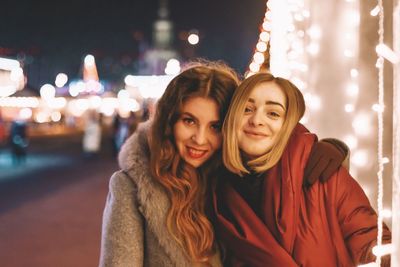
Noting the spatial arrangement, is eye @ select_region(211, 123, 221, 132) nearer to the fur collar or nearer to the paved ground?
the fur collar

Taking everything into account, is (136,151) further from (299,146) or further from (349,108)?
(349,108)

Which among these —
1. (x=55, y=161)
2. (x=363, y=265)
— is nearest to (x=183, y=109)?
(x=363, y=265)

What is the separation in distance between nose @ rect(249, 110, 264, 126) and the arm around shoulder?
1.91 feet

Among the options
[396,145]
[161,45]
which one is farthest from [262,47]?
[161,45]

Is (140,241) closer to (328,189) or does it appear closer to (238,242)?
(238,242)

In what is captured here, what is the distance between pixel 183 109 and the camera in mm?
2141

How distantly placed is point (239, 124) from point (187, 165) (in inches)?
12.3

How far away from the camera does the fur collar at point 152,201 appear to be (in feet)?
6.42

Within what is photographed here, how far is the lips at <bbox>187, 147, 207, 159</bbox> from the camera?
214 cm

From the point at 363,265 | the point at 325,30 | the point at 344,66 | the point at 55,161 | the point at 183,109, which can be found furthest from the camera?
the point at 55,161

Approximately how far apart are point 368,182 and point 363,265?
4.86ft

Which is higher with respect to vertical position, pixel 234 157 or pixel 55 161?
pixel 55 161

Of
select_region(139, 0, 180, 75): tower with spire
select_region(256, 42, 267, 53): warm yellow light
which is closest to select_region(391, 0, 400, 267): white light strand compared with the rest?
select_region(256, 42, 267, 53): warm yellow light

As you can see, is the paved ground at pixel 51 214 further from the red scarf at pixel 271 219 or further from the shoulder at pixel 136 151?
the red scarf at pixel 271 219
